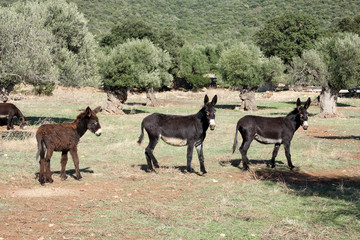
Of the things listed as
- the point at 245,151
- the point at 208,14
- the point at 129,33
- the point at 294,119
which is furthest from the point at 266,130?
the point at 208,14

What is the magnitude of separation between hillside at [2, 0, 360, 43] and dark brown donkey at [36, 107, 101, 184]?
76.0 m

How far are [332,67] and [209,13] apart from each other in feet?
292

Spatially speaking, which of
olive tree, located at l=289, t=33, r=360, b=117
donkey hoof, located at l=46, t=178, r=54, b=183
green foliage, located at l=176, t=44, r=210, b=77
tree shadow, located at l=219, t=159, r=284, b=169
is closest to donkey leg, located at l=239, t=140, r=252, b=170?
tree shadow, located at l=219, t=159, r=284, b=169

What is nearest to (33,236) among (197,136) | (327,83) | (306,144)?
(197,136)

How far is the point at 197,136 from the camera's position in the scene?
12.0 m

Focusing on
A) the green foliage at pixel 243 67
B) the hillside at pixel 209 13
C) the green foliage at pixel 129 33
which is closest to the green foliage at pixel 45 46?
the green foliage at pixel 243 67

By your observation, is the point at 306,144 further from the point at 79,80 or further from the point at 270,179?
the point at 79,80

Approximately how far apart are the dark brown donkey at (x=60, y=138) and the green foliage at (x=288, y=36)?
59.5m

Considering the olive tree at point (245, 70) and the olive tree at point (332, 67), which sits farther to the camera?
the olive tree at point (245, 70)

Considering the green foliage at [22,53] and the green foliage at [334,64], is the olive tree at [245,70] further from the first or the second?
the green foliage at [22,53]

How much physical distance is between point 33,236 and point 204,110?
6.67 metres

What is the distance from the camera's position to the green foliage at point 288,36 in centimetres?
6744

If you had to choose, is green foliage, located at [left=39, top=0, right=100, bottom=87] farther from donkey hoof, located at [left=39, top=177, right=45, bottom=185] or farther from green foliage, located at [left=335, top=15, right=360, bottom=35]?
green foliage, located at [left=335, top=15, right=360, bottom=35]

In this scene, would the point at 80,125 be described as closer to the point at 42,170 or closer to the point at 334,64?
the point at 42,170
